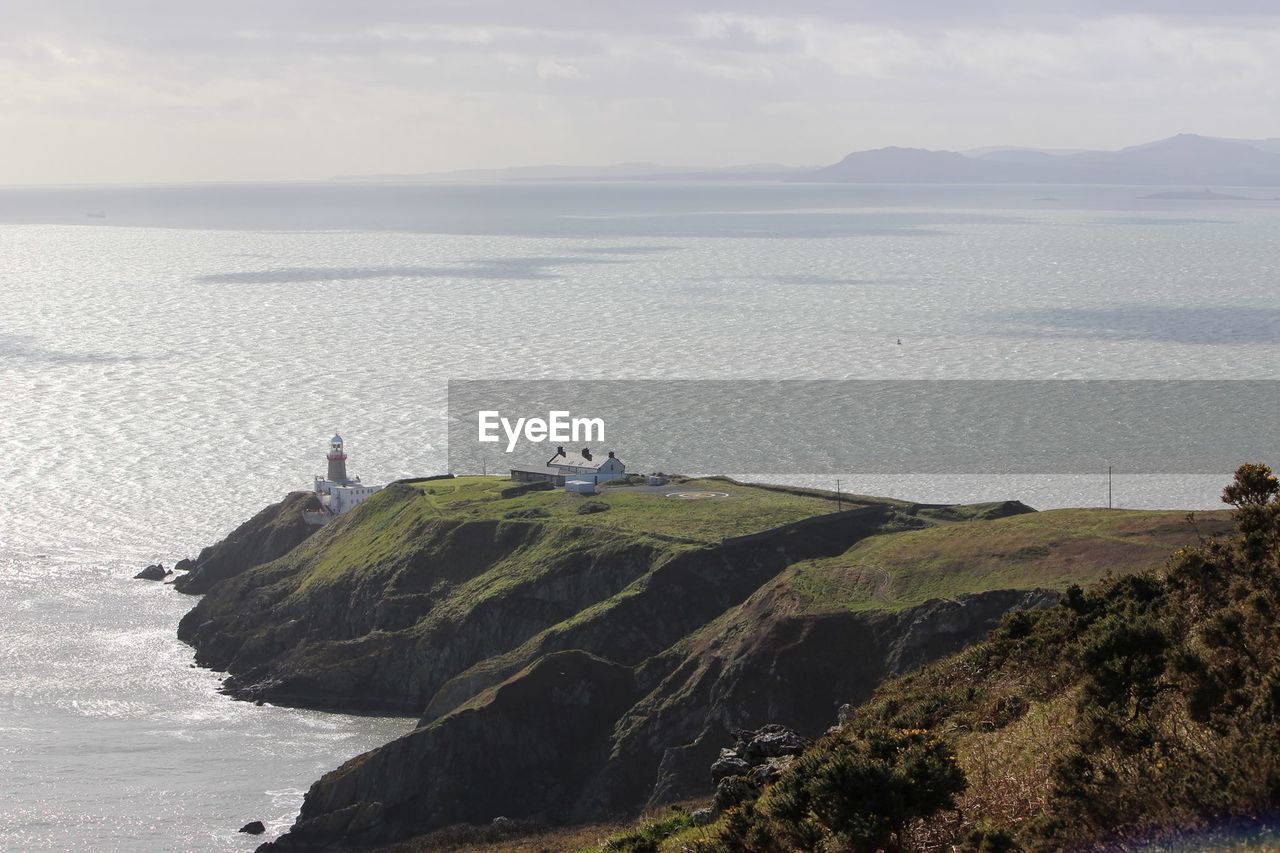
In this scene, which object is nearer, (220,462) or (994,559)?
(994,559)

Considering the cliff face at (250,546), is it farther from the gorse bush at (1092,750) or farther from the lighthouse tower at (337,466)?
the gorse bush at (1092,750)

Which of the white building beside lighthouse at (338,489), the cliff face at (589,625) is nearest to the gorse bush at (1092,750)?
the cliff face at (589,625)

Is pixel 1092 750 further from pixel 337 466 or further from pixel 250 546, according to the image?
pixel 337 466

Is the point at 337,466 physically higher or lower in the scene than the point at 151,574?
higher

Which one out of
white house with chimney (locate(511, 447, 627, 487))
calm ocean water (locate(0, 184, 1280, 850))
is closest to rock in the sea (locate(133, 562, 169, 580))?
calm ocean water (locate(0, 184, 1280, 850))

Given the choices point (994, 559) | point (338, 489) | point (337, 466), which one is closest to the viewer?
point (994, 559)

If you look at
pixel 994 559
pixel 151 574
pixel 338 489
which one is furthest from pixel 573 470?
pixel 994 559

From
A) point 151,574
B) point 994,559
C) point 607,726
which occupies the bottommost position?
point 607,726
